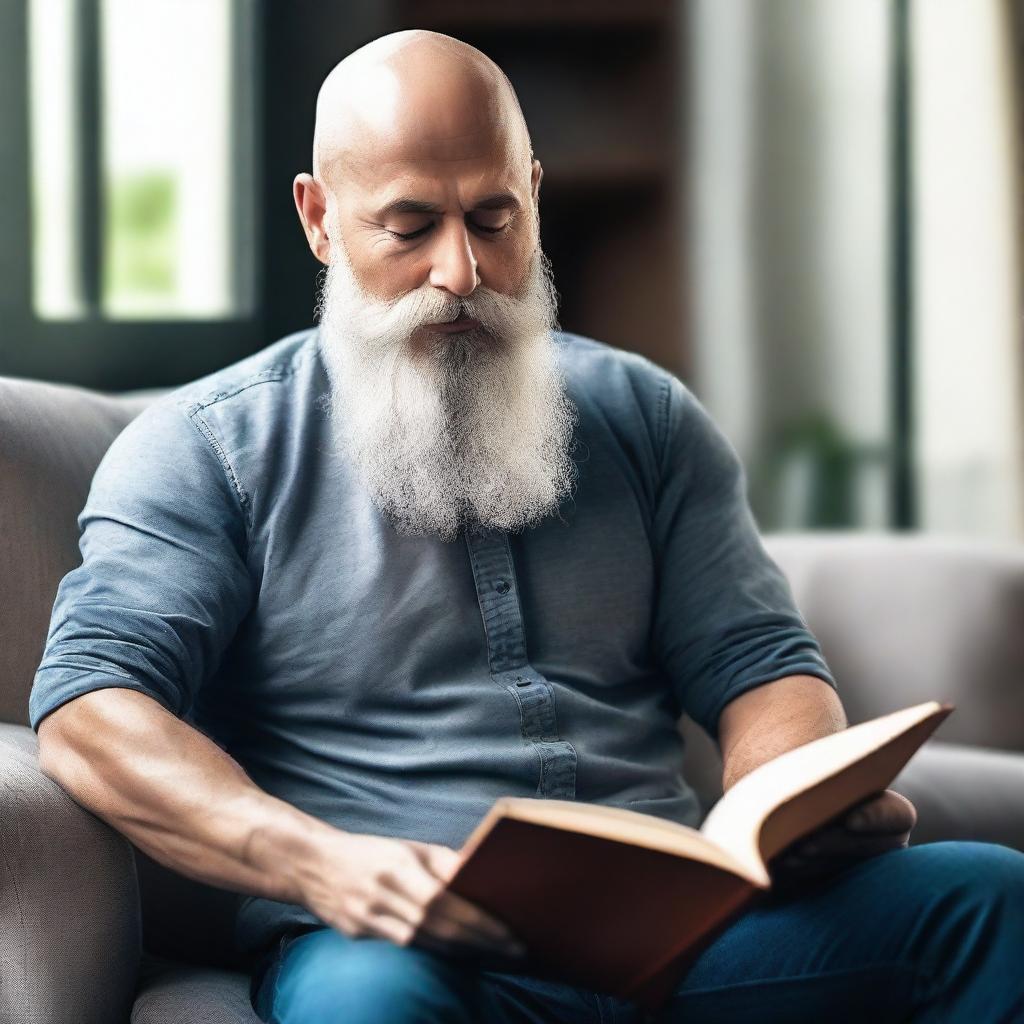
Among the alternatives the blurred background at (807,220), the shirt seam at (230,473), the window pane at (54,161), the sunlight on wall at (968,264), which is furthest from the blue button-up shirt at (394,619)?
the sunlight on wall at (968,264)

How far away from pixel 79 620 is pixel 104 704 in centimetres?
9

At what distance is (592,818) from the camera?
3.10ft

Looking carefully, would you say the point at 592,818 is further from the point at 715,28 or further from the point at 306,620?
the point at 715,28

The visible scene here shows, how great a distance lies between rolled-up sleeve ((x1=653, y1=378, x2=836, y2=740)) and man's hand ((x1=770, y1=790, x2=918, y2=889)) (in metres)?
0.23

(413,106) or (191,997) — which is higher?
(413,106)

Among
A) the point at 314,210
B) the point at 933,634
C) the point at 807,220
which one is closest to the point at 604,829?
the point at 314,210

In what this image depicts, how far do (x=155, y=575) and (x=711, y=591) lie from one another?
559 millimetres

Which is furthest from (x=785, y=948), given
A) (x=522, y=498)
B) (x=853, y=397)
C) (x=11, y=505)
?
(x=853, y=397)

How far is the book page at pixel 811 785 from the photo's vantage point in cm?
101

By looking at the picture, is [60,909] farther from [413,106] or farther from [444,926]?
[413,106]

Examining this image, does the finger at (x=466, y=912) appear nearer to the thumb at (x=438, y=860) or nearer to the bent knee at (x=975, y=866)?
the thumb at (x=438, y=860)

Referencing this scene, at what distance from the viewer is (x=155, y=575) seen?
1.28 metres

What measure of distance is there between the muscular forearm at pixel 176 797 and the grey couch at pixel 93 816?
3 centimetres

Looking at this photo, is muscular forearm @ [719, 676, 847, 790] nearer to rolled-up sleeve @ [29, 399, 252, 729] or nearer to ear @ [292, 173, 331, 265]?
rolled-up sleeve @ [29, 399, 252, 729]
